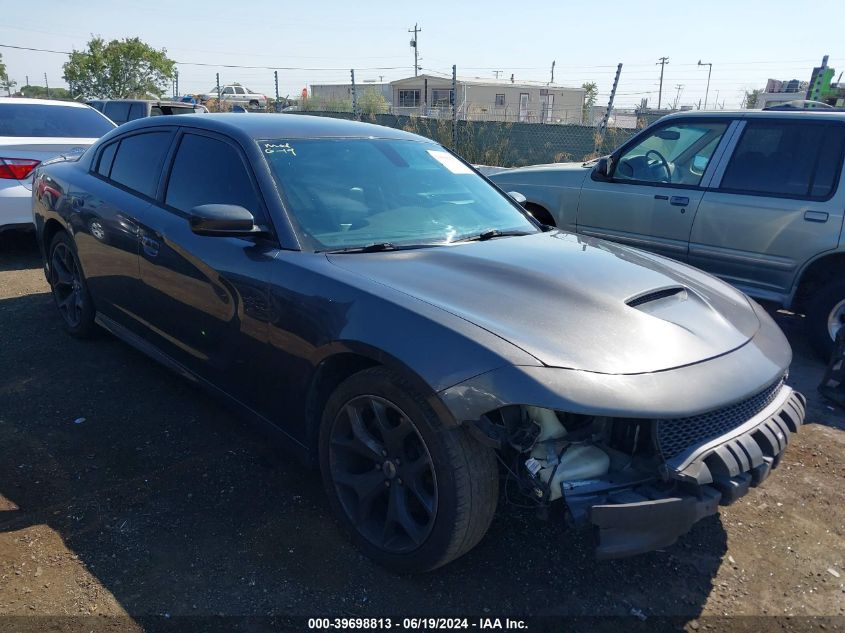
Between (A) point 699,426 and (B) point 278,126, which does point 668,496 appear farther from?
(B) point 278,126

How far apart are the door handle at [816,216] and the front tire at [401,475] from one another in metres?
3.85

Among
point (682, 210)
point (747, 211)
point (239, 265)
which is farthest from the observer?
point (682, 210)

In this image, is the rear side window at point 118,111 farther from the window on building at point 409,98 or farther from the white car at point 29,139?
the window on building at point 409,98

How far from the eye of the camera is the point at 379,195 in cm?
340

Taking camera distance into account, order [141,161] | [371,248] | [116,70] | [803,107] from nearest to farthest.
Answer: [371,248]
[141,161]
[803,107]
[116,70]

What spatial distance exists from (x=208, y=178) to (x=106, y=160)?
1.45 m

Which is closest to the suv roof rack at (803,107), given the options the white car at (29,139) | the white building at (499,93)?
the white car at (29,139)

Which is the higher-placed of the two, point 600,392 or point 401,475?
point 600,392

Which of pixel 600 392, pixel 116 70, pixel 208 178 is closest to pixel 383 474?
pixel 600 392

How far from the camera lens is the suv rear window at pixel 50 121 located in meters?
7.43

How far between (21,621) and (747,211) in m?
5.22

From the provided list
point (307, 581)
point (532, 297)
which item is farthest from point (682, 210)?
point (307, 581)

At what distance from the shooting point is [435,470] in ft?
7.68

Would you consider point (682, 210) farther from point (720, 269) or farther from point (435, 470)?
point (435, 470)
